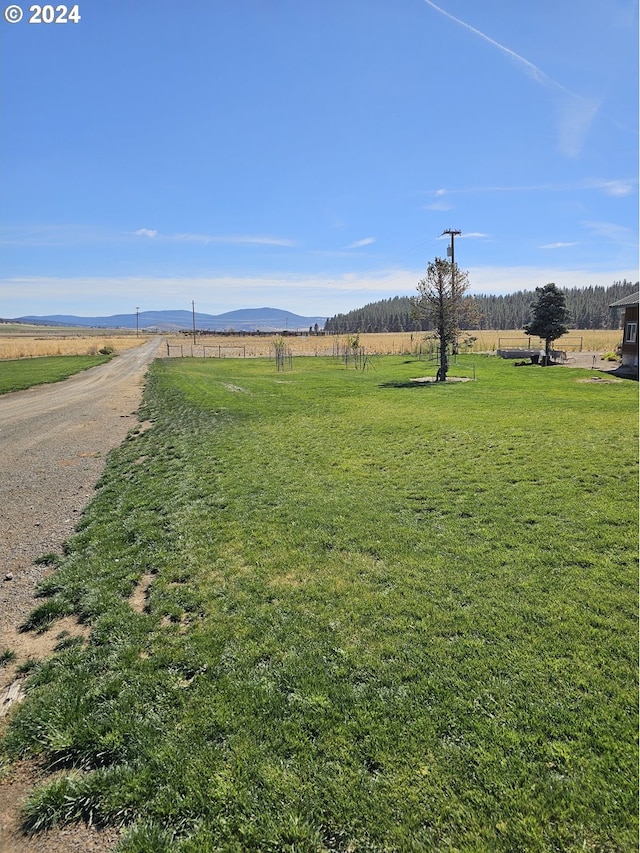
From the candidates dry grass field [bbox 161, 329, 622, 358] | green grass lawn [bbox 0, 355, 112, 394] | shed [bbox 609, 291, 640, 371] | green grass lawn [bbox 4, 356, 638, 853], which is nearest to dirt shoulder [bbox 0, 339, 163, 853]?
green grass lawn [bbox 4, 356, 638, 853]

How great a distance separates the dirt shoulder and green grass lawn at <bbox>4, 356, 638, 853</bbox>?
Result: 17 centimetres

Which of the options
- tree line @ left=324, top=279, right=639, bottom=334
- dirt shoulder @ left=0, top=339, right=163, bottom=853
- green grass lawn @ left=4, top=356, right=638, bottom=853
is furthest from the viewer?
tree line @ left=324, top=279, right=639, bottom=334

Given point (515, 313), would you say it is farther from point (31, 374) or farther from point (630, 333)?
point (31, 374)

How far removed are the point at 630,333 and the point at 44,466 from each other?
95.3 ft

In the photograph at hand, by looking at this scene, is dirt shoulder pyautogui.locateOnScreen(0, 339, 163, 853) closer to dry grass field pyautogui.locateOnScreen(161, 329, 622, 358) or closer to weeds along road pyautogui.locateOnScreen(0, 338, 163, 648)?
weeds along road pyautogui.locateOnScreen(0, 338, 163, 648)

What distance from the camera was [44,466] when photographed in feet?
34.2

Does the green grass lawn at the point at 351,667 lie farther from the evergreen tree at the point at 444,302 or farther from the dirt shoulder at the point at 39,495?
the evergreen tree at the point at 444,302

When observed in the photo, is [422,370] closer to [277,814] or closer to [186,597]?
[186,597]

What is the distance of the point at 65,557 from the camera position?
19.9 feet

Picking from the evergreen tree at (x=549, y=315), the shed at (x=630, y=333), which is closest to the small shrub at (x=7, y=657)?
the shed at (x=630, y=333)

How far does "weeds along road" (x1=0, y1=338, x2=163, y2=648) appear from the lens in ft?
→ 19.0

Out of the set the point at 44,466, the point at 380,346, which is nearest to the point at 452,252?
the point at 44,466

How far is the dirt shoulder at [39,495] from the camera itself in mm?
2803

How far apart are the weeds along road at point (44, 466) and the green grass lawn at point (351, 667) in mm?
415
